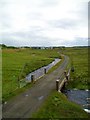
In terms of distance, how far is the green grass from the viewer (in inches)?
1262

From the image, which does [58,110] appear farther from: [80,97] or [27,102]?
[80,97]

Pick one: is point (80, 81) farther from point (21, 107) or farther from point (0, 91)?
point (21, 107)

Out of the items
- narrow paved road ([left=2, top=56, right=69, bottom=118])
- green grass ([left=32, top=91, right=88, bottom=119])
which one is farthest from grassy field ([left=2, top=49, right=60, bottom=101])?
green grass ([left=32, top=91, right=88, bottom=119])

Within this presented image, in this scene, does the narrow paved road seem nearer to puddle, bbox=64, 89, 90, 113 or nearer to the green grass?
the green grass

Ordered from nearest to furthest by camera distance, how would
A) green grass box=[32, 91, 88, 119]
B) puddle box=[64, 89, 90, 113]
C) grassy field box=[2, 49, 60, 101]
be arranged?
1. green grass box=[32, 91, 88, 119]
2. puddle box=[64, 89, 90, 113]
3. grassy field box=[2, 49, 60, 101]

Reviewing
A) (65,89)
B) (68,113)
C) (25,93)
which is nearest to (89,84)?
(65,89)

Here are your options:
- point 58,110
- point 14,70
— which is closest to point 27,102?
point 58,110

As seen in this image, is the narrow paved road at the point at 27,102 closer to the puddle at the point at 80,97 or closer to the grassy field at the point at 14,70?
the grassy field at the point at 14,70

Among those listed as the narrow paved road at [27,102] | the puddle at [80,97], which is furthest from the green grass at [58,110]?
the puddle at [80,97]

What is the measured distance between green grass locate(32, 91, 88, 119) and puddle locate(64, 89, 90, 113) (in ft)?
15.4

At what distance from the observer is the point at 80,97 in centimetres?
4762

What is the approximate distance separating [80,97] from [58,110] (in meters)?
14.4

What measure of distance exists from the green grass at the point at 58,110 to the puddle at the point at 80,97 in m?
4.70

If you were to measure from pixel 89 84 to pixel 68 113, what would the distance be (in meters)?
26.2
